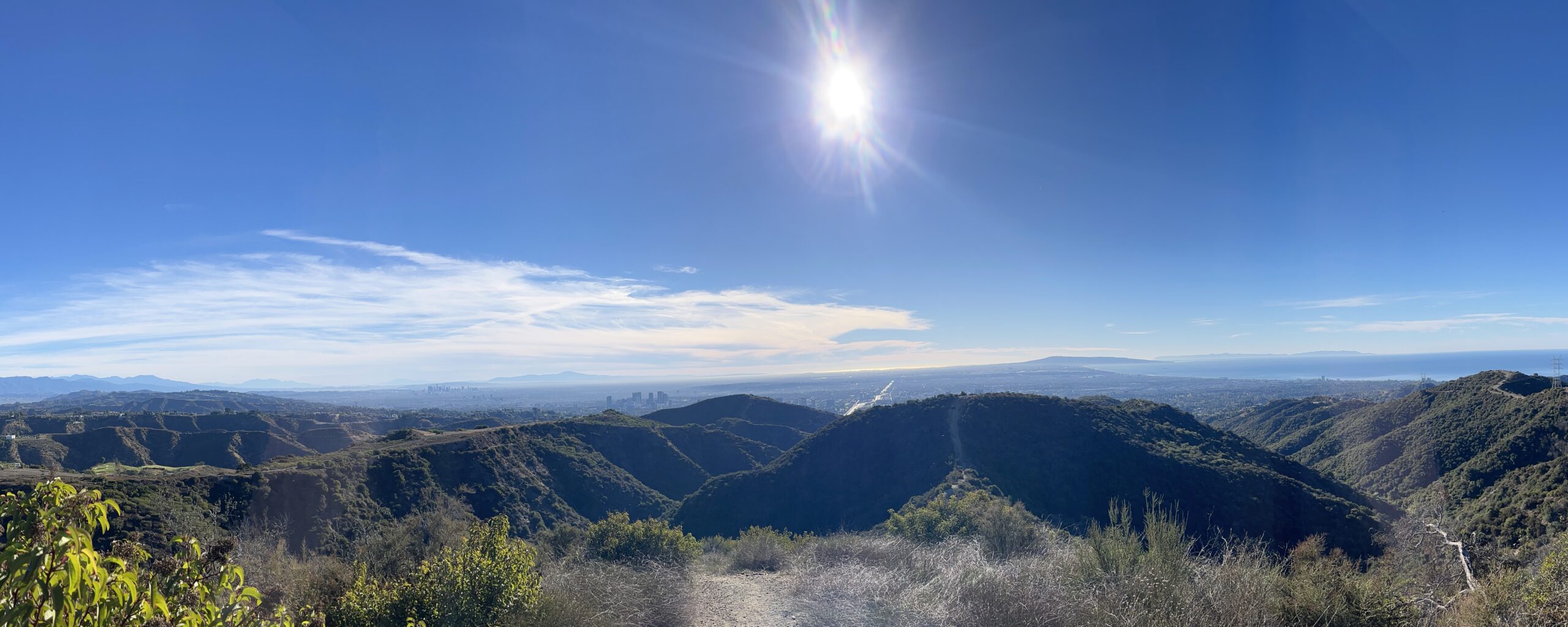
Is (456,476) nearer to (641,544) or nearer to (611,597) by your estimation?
(641,544)

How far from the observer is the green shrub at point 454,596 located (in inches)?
239

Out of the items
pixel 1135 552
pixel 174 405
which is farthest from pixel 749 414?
pixel 174 405

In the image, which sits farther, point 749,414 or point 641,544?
point 749,414

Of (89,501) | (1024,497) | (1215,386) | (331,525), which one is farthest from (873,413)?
(1215,386)

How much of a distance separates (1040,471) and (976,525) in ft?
69.5

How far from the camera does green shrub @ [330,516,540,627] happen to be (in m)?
6.08

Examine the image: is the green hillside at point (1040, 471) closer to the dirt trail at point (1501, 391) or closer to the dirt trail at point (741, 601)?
the dirt trail at point (1501, 391)

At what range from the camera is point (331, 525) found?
87.7 ft

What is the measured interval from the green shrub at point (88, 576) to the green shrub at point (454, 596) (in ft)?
12.1

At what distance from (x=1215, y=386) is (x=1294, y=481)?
175 metres

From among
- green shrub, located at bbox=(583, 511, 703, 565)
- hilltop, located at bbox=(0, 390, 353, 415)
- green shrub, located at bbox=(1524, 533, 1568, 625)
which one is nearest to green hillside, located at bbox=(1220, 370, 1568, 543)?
green shrub, located at bbox=(1524, 533, 1568, 625)

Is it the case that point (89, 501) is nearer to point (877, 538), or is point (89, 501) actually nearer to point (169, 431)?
point (877, 538)

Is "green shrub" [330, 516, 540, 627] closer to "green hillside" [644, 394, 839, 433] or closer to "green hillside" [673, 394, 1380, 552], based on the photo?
"green hillside" [673, 394, 1380, 552]

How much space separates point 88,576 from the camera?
2018 millimetres
